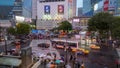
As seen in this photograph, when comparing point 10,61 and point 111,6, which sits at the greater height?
point 111,6

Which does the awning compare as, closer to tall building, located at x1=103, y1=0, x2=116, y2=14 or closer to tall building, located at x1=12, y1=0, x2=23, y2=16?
tall building, located at x1=103, y1=0, x2=116, y2=14

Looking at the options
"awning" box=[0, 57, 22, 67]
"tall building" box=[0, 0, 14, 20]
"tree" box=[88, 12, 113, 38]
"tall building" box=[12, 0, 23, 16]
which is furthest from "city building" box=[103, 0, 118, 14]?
"awning" box=[0, 57, 22, 67]


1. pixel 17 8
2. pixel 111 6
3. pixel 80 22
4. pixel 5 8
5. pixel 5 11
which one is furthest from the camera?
pixel 80 22

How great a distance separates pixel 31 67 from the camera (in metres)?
27.8

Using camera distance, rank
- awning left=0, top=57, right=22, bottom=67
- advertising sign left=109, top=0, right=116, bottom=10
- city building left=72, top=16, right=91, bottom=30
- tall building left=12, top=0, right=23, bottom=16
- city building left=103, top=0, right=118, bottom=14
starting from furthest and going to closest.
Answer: city building left=72, top=16, right=91, bottom=30
tall building left=12, top=0, right=23, bottom=16
advertising sign left=109, top=0, right=116, bottom=10
city building left=103, top=0, right=118, bottom=14
awning left=0, top=57, right=22, bottom=67

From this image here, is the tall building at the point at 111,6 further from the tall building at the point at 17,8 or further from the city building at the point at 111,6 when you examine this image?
the tall building at the point at 17,8

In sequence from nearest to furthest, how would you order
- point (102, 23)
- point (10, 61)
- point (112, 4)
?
point (10, 61) → point (102, 23) → point (112, 4)

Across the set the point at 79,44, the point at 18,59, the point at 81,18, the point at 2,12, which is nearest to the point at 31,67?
the point at 18,59

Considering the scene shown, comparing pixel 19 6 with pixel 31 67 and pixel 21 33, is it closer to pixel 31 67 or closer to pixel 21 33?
pixel 21 33

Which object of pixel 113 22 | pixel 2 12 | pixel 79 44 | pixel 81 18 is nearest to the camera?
pixel 79 44

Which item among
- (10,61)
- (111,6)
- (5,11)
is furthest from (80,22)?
(10,61)

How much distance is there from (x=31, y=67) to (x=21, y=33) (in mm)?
98443

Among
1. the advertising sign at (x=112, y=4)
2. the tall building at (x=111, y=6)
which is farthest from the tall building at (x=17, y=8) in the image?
the advertising sign at (x=112, y=4)

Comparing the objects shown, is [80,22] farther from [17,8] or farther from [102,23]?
[102,23]
